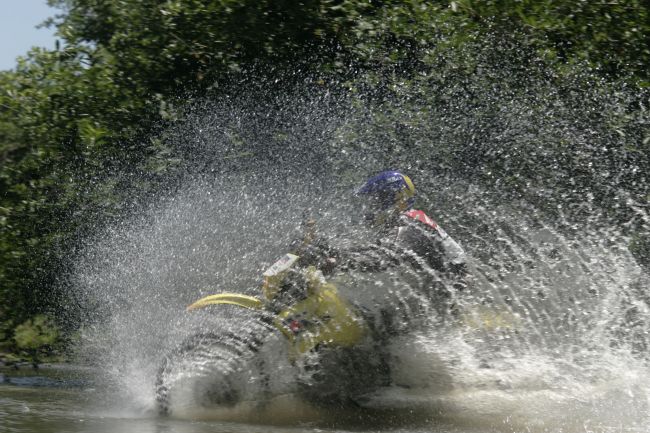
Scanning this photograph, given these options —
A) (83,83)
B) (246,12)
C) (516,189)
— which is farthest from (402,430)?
(83,83)

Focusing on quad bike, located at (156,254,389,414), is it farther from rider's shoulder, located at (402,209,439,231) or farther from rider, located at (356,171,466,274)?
rider's shoulder, located at (402,209,439,231)

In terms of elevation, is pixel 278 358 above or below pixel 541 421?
above

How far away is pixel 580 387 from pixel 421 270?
1.37m

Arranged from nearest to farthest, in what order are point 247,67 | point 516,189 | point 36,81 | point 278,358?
point 278,358 → point 516,189 → point 247,67 → point 36,81

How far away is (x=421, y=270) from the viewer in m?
6.68

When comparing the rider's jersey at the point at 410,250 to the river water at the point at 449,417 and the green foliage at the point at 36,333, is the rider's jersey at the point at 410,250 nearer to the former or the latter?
the river water at the point at 449,417

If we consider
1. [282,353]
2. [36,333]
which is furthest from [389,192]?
[36,333]

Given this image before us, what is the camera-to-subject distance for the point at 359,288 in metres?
6.50

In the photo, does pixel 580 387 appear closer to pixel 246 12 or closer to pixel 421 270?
pixel 421 270

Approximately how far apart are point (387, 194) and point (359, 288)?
1028 millimetres

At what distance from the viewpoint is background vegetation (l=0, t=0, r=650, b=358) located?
9016 millimetres

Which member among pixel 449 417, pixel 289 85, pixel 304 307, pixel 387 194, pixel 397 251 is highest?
pixel 289 85

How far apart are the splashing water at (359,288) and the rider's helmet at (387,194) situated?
303mm

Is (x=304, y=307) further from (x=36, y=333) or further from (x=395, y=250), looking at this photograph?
(x=36, y=333)
